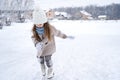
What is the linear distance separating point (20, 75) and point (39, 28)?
48.7 inches

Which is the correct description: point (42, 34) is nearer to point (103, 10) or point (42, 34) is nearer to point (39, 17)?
point (39, 17)

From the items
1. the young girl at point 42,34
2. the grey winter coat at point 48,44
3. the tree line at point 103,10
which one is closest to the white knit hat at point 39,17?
the young girl at point 42,34

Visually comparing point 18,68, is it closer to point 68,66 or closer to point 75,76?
point 68,66

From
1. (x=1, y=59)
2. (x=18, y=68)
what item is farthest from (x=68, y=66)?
(x=1, y=59)

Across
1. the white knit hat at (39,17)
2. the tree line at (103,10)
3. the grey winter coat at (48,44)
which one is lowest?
the tree line at (103,10)

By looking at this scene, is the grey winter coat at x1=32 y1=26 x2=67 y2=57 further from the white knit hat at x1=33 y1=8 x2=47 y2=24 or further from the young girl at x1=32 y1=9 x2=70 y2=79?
the white knit hat at x1=33 y1=8 x2=47 y2=24

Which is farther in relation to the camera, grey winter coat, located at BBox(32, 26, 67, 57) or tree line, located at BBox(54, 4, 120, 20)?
tree line, located at BBox(54, 4, 120, 20)

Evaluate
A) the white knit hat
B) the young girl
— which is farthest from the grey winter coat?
the white knit hat

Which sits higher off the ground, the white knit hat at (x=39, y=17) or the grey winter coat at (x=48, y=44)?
the white knit hat at (x=39, y=17)

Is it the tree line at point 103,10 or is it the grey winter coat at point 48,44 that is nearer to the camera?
the grey winter coat at point 48,44

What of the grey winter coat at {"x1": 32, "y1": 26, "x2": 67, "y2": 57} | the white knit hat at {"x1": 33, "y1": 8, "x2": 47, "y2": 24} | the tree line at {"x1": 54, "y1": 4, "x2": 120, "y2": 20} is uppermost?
the white knit hat at {"x1": 33, "y1": 8, "x2": 47, "y2": 24}

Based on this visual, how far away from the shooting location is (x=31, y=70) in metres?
5.51

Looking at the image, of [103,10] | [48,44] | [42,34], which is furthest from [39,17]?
[103,10]

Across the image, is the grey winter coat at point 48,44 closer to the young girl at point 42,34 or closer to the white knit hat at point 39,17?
the young girl at point 42,34
